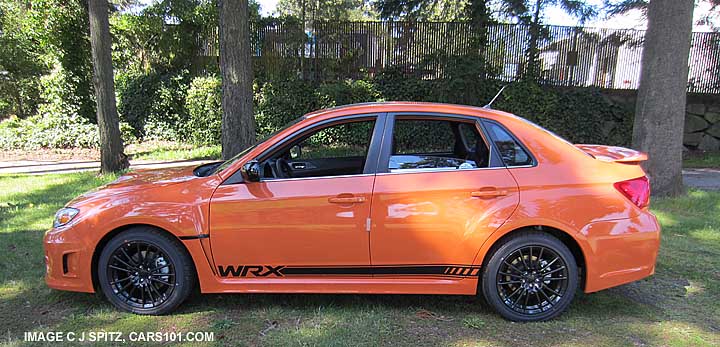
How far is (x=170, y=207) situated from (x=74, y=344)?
1089mm

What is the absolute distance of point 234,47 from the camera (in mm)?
6965

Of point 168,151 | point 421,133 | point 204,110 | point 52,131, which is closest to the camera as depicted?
point 421,133

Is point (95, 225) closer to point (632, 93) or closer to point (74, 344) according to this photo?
point (74, 344)

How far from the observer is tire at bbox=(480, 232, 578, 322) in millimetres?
3416

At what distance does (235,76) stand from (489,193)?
491 cm

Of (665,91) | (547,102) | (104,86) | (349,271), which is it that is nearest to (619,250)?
(349,271)

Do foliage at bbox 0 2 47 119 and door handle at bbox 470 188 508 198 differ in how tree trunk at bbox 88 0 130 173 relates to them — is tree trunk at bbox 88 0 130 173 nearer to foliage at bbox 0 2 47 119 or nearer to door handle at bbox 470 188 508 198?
foliage at bbox 0 2 47 119

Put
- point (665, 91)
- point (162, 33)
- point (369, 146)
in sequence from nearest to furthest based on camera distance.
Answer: point (369, 146) → point (665, 91) → point (162, 33)

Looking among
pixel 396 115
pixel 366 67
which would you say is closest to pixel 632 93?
pixel 366 67

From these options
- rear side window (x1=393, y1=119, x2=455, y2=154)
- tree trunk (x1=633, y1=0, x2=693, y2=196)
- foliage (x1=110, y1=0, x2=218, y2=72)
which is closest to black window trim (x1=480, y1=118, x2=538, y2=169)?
rear side window (x1=393, y1=119, x2=455, y2=154)

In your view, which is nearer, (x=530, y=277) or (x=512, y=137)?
(x=530, y=277)

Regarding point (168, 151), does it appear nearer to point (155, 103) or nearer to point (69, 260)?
point (155, 103)

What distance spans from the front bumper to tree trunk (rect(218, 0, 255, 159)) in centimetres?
370

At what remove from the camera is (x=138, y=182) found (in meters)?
3.80
